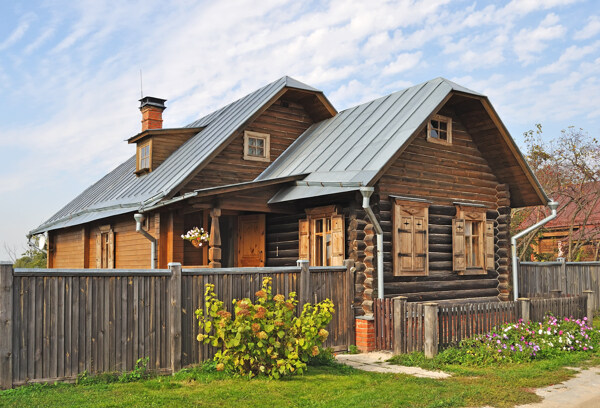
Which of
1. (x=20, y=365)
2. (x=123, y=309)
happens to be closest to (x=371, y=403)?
(x=123, y=309)

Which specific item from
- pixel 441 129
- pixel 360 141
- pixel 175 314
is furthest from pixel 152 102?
pixel 175 314

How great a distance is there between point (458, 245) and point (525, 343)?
4.06 m

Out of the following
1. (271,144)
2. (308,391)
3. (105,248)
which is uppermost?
(271,144)

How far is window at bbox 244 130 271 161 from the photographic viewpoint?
17641 millimetres

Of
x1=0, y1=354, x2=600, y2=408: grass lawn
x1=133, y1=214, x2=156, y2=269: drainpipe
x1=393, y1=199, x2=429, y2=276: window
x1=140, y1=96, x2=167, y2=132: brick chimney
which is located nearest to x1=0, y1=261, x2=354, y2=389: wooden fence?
x1=0, y1=354, x2=600, y2=408: grass lawn

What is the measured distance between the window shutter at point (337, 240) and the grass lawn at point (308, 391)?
3973 millimetres

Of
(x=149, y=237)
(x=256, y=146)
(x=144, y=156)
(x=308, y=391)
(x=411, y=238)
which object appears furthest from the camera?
(x=144, y=156)

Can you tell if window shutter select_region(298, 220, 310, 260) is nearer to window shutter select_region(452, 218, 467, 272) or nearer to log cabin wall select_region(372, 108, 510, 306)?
log cabin wall select_region(372, 108, 510, 306)

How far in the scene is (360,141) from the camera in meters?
14.8

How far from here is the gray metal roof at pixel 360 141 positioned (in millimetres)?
13281

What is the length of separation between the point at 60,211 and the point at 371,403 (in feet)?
75.0

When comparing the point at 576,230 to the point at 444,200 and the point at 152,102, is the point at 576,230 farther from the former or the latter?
the point at 152,102

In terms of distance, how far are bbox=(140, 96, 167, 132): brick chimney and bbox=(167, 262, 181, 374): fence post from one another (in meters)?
15.5

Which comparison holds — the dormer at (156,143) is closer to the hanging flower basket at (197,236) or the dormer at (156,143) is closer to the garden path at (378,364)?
the hanging flower basket at (197,236)
